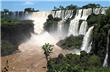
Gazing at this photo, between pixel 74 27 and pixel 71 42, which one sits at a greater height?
pixel 74 27

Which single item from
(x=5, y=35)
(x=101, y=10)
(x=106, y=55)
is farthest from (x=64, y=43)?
(x=106, y=55)

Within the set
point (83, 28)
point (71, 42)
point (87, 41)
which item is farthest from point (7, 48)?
point (87, 41)

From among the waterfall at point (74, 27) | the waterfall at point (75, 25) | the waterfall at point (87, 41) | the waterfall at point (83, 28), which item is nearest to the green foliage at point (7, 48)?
the waterfall at point (74, 27)

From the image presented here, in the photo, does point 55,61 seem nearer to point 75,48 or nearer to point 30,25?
point 75,48

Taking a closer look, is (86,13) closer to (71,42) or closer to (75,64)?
(71,42)

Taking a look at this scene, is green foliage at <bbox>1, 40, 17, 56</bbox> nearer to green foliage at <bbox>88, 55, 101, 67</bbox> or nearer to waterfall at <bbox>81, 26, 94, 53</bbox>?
waterfall at <bbox>81, 26, 94, 53</bbox>

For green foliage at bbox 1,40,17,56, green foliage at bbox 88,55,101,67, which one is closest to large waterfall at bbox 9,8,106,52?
green foliage at bbox 88,55,101,67

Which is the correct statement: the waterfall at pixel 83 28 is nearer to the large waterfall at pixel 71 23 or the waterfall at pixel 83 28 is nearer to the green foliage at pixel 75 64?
the large waterfall at pixel 71 23
